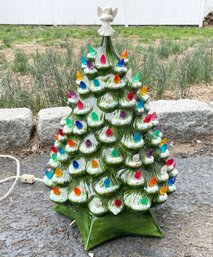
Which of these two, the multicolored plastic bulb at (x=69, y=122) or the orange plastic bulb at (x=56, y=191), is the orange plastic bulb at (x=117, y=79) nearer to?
the multicolored plastic bulb at (x=69, y=122)

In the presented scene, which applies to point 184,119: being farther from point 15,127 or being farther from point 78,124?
point 78,124

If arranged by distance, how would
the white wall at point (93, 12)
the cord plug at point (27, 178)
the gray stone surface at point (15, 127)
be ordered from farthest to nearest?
the white wall at point (93, 12) → the gray stone surface at point (15, 127) → the cord plug at point (27, 178)

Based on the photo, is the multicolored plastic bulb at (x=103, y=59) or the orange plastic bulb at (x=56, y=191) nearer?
the multicolored plastic bulb at (x=103, y=59)

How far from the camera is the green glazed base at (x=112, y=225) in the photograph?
77.7 inches

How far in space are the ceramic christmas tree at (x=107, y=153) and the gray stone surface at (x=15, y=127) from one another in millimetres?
1039

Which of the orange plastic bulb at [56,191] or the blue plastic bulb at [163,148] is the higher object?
the blue plastic bulb at [163,148]

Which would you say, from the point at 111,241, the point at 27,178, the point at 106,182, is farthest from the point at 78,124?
the point at 27,178

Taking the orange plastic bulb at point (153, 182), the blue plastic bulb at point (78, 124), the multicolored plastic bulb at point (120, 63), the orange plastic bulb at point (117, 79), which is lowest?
the orange plastic bulb at point (153, 182)

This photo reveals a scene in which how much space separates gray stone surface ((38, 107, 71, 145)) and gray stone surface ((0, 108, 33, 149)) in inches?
3.5

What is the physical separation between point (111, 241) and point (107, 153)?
467mm

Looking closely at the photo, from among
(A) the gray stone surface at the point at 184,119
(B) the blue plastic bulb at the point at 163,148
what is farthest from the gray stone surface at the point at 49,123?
(B) the blue plastic bulb at the point at 163,148

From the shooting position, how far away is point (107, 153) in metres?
1.88

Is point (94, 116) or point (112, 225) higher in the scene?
point (94, 116)

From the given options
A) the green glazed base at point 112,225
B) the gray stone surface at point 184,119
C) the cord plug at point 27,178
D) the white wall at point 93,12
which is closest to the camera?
the green glazed base at point 112,225
